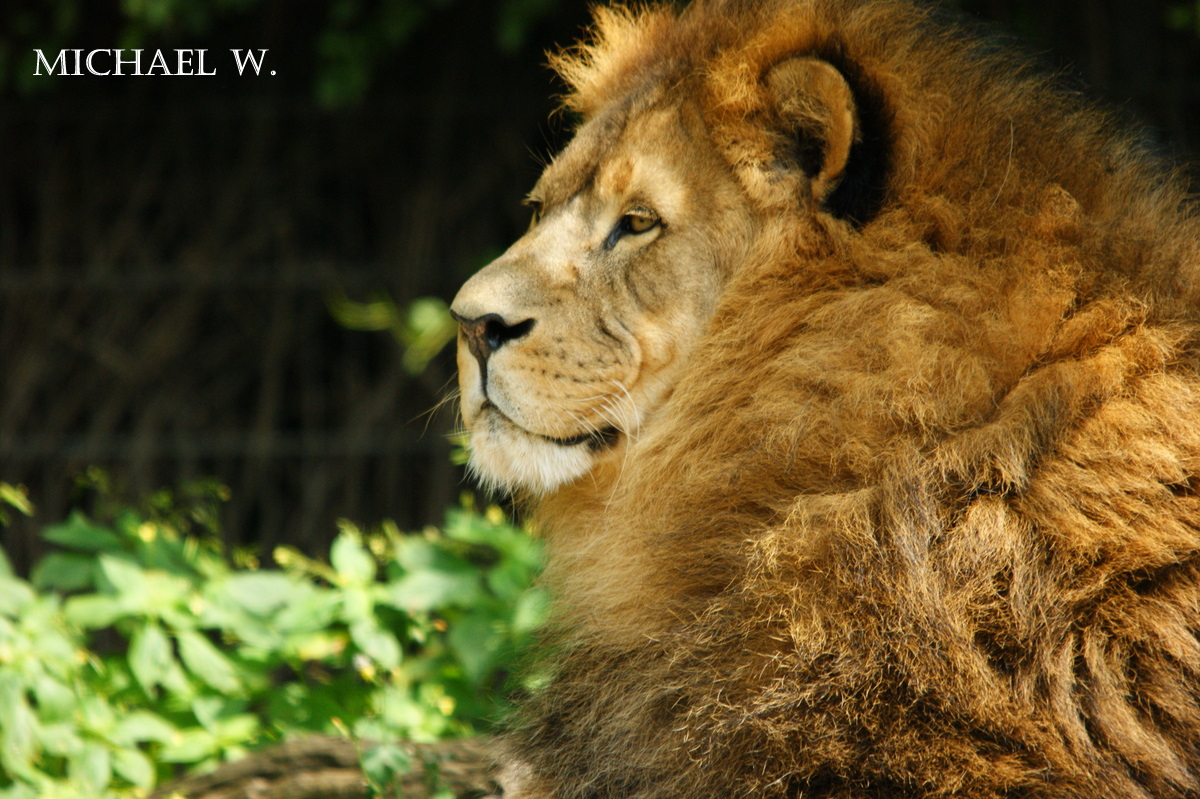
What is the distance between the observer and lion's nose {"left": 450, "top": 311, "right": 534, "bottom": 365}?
7.03ft

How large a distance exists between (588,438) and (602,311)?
240 mm

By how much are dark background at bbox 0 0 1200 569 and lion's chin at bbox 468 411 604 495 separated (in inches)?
111

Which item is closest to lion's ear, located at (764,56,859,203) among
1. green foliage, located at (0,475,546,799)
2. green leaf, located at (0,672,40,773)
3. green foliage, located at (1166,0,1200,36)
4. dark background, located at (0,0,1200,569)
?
green foliage, located at (0,475,546,799)

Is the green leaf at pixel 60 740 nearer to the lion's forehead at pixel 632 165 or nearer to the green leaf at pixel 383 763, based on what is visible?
the green leaf at pixel 383 763

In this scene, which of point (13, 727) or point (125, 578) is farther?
point (125, 578)

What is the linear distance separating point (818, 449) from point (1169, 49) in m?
3.61

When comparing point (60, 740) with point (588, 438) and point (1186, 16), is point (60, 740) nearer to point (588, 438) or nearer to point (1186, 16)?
point (588, 438)

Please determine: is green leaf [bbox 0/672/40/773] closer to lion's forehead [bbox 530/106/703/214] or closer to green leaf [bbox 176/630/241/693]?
green leaf [bbox 176/630/241/693]

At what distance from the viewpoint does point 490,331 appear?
216 cm

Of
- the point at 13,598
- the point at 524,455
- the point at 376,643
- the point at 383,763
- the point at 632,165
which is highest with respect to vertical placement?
the point at 632,165

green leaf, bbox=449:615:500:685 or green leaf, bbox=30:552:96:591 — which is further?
green leaf, bbox=30:552:96:591

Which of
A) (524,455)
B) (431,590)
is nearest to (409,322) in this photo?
(431,590)

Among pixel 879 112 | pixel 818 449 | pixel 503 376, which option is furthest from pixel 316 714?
pixel 879 112

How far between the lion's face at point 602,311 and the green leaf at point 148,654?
1024mm
